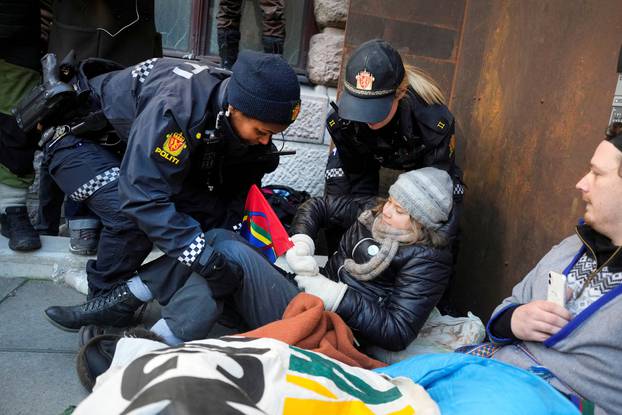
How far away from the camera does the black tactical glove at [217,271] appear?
2.21 meters

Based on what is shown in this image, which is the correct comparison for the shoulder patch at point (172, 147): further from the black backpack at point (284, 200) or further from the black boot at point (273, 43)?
the black boot at point (273, 43)

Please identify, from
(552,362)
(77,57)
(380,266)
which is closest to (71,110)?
(77,57)

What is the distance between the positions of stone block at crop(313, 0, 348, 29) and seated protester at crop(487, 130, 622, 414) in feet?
8.74

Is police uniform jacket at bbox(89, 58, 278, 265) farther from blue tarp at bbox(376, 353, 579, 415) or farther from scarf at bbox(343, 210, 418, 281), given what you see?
blue tarp at bbox(376, 353, 579, 415)

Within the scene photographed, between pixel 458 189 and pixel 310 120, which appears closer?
pixel 458 189

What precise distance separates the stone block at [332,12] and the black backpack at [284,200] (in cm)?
132

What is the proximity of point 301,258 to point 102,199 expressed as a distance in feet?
3.01

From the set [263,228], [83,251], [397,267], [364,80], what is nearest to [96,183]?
[83,251]

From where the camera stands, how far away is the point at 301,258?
2418 millimetres

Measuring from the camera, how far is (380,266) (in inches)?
92.9

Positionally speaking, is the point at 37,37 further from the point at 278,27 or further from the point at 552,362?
the point at 552,362

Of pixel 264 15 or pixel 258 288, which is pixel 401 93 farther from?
pixel 264 15

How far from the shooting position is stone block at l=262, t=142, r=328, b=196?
4234mm

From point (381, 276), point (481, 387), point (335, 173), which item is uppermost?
point (481, 387)
